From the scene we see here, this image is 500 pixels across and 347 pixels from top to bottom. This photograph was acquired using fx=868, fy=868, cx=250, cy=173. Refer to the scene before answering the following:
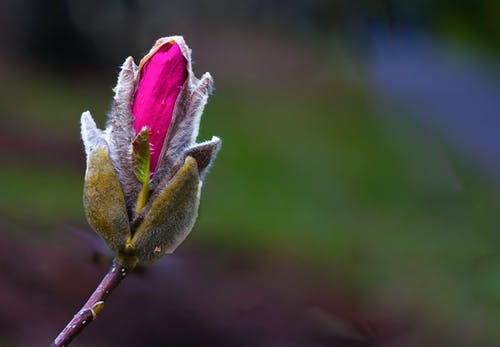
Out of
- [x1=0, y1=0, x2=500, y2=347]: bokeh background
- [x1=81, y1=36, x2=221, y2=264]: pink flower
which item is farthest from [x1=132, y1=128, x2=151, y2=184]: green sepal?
[x1=0, y1=0, x2=500, y2=347]: bokeh background

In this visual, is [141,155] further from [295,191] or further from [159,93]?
[295,191]

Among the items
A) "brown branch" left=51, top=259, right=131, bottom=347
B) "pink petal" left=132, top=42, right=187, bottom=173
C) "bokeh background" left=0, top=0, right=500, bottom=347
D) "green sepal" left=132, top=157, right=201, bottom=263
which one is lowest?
"bokeh background" left=0, top=0, right=500, bottom=347

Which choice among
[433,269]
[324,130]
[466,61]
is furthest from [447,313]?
[324,130]

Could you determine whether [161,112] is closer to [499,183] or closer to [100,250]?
[100,250]

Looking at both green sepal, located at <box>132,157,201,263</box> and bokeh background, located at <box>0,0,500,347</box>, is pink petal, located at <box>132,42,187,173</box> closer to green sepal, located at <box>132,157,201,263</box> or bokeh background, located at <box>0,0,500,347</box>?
green sepal, located at <box>132,157,201,263</box>

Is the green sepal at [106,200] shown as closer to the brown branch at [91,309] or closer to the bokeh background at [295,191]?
the brown branch at [91,309]

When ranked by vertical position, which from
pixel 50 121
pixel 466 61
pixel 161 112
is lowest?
pixel 50 121
